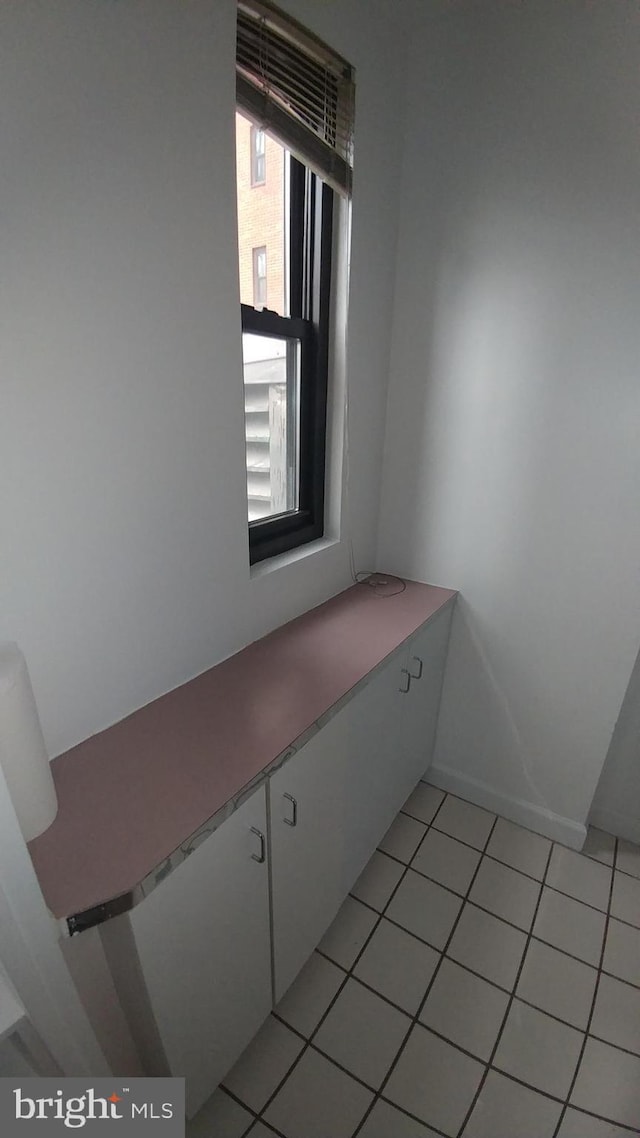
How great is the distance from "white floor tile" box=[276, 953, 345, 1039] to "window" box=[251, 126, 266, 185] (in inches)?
84.6

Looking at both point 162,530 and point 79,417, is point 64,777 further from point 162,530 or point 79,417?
point 79,417

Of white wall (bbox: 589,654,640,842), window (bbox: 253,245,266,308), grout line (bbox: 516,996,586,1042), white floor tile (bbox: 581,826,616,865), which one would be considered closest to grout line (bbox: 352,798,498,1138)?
grout line (bbox: 516,996,586,1042)

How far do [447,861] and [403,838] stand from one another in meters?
0.17

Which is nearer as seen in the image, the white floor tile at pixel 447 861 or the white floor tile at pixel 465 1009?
the white floor tile at pixel 465 1009

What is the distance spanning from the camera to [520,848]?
173 centimetres

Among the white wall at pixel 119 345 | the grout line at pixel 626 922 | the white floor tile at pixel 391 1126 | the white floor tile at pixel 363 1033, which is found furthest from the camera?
the grout line at pixel 626 922

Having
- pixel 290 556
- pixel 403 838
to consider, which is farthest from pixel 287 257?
pixel 403 838

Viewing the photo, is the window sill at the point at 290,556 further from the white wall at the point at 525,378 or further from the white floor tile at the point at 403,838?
the white floor tile at the point at 403,838

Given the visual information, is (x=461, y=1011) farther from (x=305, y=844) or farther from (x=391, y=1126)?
(x=305, y=844)

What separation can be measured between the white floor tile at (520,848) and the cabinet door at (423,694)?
34 cm

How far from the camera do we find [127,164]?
84 centimetres

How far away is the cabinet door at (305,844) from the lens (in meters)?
1.03

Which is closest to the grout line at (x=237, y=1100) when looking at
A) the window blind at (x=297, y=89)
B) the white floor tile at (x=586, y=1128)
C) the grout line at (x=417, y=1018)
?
the grout line at (x=417, y=1018)

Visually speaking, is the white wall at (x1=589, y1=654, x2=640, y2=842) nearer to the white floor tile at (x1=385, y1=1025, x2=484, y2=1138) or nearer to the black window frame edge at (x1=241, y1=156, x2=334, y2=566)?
the white floor tile at (x1=385, y1=1025, x2=484, y2=1138)
